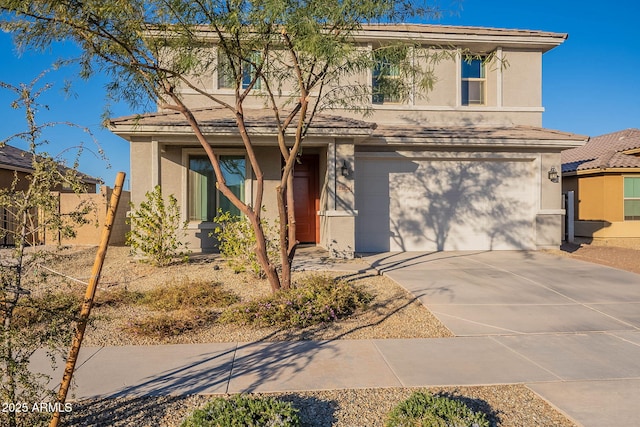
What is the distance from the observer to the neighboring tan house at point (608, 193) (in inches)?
632

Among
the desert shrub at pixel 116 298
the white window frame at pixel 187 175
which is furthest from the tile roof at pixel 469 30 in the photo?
the desert shrub at pixel 116 298

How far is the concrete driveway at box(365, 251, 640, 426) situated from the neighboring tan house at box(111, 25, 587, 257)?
153 centimetres

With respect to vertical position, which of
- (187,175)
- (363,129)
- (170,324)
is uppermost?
(363,129)

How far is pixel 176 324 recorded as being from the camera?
5797mm

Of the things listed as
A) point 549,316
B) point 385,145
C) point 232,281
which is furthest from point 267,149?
point 549,316

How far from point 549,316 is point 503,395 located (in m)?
3.11

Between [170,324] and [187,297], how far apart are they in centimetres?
126

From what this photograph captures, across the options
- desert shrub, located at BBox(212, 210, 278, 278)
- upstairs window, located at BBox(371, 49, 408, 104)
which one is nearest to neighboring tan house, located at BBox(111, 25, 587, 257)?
desert shrub, located at BBox(212, 210, 278, 278)

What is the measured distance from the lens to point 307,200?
1315 cm

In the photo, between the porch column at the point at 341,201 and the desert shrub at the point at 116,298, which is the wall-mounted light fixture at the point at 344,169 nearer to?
the porch column at the point at 341,201

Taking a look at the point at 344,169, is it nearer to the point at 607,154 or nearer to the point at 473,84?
the point at 473,84

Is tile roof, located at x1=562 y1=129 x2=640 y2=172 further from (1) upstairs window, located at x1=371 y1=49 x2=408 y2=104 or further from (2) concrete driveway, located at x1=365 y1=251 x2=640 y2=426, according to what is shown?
(1) upstairs window, located at x1=371 y1=49 x2=408 y2=104

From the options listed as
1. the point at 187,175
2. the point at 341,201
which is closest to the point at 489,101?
the point at 341,201

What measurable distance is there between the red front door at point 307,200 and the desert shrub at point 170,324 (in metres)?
6.96
